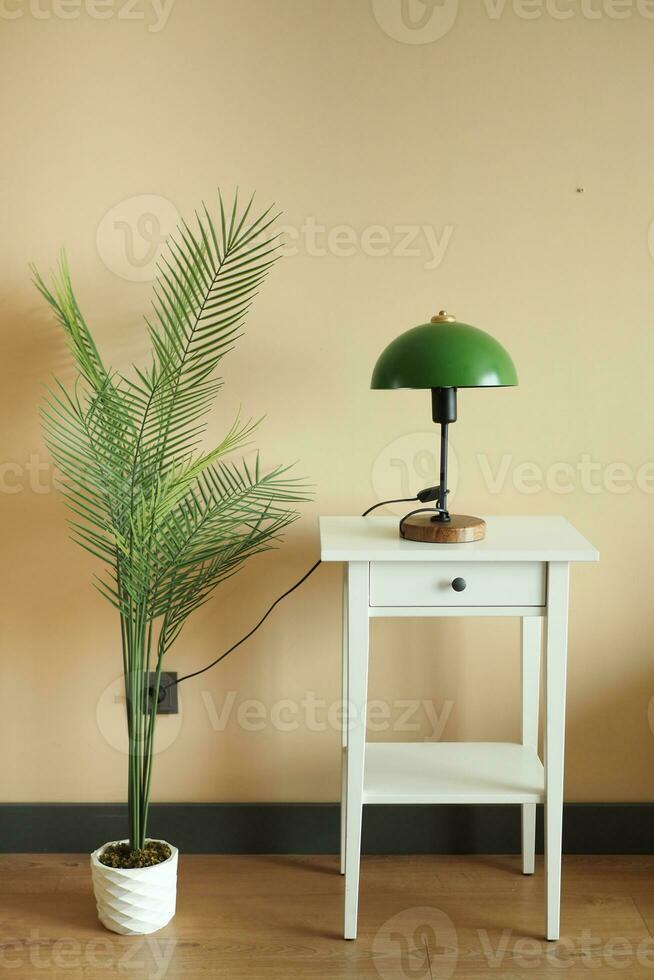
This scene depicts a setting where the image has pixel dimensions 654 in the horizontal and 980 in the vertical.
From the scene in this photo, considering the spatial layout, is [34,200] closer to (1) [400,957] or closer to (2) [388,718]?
(2) [388,718]

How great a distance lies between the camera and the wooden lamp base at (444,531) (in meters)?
1.82

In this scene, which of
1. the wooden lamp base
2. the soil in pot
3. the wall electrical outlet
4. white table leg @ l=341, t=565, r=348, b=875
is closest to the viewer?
the wooden lamp base

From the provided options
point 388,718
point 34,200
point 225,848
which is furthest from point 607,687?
point 34,200

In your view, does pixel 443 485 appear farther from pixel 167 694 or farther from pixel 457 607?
pixel 167 694

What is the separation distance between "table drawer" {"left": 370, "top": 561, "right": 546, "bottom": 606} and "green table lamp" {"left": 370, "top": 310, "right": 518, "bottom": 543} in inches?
2.7

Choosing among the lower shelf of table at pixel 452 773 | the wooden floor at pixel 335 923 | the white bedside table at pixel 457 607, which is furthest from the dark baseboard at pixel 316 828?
the white bedside table at pixel 457 607

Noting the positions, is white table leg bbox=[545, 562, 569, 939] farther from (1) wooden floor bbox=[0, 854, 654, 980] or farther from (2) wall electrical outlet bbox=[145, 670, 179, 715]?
(2) wall electrical outlet bbox=[145, 670, 179, 715]

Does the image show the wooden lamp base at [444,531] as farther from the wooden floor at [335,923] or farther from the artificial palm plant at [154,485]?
the wooden floor at [335,923]

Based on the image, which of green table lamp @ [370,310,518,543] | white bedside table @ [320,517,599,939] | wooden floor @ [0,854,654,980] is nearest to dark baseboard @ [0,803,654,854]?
wooden floor @ [0,854,654,980]

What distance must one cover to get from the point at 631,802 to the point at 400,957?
0.73 meters

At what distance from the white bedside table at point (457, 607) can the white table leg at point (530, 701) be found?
20cm

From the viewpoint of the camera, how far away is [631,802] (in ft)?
7.38

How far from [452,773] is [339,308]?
3.41 ft

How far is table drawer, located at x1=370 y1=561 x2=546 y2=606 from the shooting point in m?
1.80
